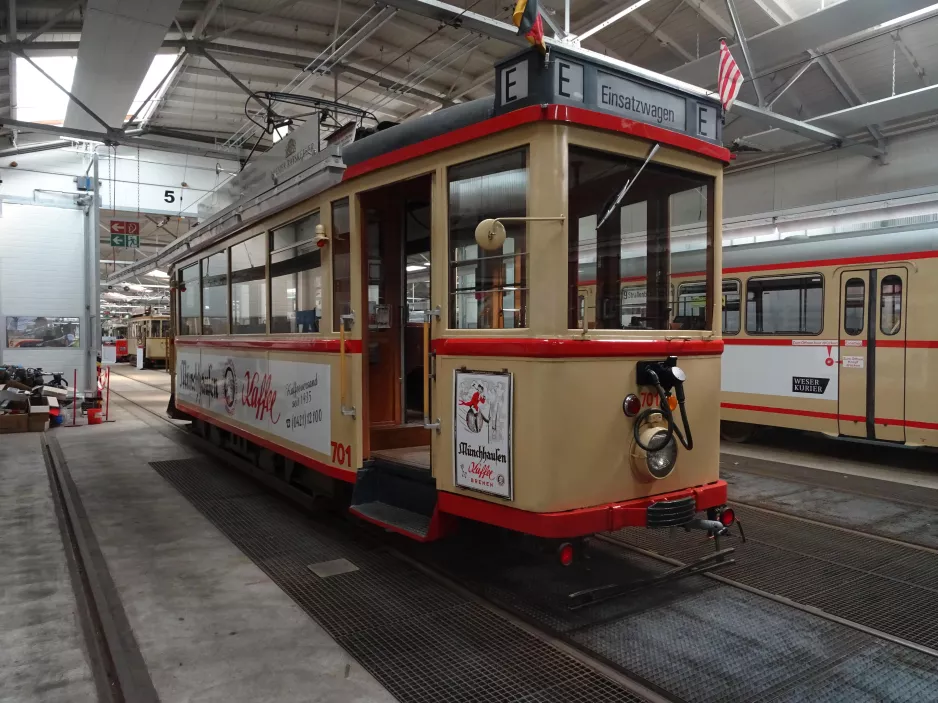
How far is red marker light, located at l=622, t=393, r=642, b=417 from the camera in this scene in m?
3.75

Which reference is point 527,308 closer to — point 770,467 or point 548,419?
point 548,419

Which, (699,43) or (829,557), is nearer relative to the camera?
(829,557)

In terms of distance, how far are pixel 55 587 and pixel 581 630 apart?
10.7 ft

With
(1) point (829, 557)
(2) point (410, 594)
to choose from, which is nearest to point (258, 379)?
(2) point (410, 594)

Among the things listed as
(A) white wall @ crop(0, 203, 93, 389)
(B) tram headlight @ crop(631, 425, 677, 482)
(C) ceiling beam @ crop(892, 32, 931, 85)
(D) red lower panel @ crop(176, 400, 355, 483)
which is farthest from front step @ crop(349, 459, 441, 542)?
(A) white wall @ crop(0, 203, 93, 389)

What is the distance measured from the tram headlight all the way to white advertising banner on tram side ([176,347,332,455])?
234 cm

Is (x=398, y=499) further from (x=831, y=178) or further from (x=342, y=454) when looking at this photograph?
(x=831, y=178)

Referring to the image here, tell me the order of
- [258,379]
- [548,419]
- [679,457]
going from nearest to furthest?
[548,419] < [679,457] < [258,379]

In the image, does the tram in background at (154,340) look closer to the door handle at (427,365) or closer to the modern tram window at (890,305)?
the modern tram window at (890,305)

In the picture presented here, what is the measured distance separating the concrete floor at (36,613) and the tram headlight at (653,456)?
2855 mm

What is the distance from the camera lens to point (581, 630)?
11.7ft

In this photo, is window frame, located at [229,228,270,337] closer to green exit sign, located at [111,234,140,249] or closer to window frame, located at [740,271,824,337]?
window frame, located at [740,271,824,337]

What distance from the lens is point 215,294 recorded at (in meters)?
7.77

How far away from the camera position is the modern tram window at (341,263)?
15.9 ft
